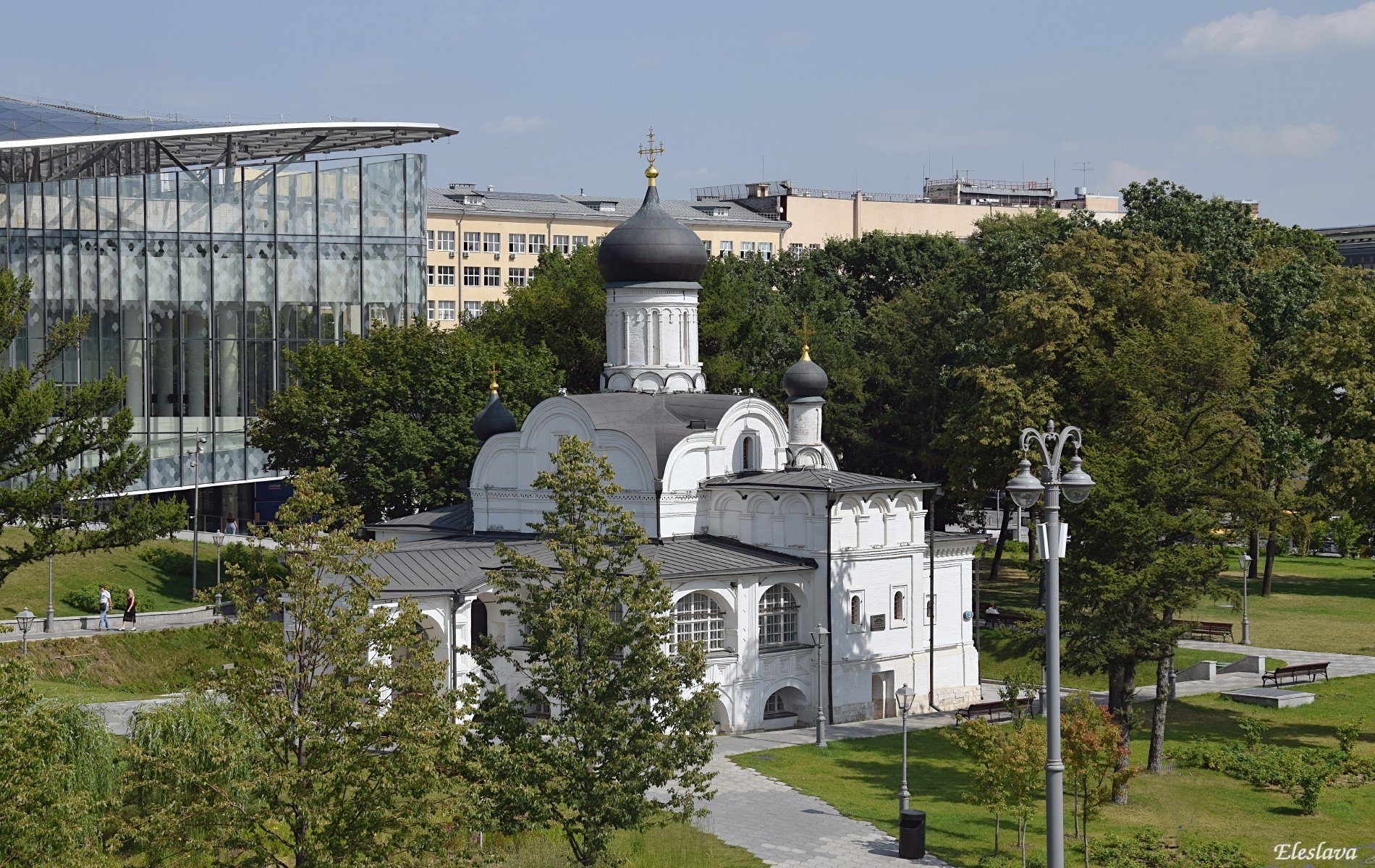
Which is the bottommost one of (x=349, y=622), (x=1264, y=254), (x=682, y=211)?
(x=349, y=622)

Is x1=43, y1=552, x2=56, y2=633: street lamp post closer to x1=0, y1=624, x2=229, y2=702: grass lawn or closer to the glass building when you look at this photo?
x1=0, y1=624, x2=229, y2=702: grass lawn

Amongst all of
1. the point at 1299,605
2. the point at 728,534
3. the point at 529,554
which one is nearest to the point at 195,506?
the point at 529,554

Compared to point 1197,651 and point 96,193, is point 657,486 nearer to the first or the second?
point 1197,651

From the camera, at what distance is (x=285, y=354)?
202ft

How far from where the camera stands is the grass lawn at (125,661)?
44562 millimetres

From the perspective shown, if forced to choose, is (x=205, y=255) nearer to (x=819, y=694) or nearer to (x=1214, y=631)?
(x=819, y=694)

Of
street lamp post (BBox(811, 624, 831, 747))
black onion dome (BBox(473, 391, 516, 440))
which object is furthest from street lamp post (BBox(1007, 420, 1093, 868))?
black onion dome (BBox(473, 391, 516, 440))

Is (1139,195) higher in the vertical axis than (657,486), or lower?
higher

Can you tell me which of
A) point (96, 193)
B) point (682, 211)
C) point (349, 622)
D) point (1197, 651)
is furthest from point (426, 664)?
point (682, 211)

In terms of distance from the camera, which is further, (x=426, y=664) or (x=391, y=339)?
(x=391, y=339)

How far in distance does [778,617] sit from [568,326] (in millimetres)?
24559

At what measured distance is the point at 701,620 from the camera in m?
42.6

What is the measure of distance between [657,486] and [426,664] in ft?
72.2

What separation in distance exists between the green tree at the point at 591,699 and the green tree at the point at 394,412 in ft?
86.0
